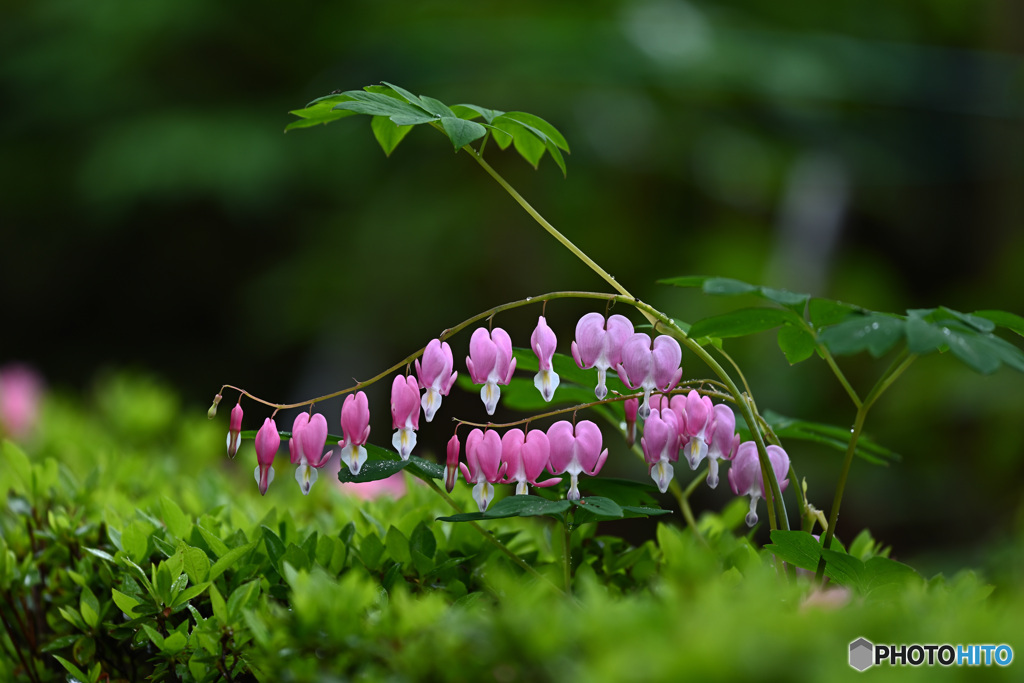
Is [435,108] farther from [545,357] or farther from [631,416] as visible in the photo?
[631,416]

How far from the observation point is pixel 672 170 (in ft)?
19.7

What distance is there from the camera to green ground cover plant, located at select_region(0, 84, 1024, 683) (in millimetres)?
696

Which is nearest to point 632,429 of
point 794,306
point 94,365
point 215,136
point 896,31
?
point 794,306

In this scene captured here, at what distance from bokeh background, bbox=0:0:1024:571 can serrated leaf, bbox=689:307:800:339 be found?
3196mm

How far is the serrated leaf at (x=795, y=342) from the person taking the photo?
3.36 feet

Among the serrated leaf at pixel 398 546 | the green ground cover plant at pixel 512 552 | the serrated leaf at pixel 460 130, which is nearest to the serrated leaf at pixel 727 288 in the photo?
the green ground cover plant at pixel 512 552

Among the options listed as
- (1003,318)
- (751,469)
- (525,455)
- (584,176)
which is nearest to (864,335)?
(1003,318)

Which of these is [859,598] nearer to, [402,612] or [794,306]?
A: [794,306]

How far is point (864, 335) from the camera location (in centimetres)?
84

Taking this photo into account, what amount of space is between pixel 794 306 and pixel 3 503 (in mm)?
1444

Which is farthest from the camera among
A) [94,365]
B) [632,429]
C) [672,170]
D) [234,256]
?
[234,256]

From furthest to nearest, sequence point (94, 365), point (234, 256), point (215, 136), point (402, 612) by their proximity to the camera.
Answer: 1. point (234, 256)
2. point (94, 365)
3. point (215, 136)
4. point (402, 612)

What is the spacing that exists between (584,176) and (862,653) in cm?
538

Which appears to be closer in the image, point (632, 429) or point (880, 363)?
point (632, 429)
